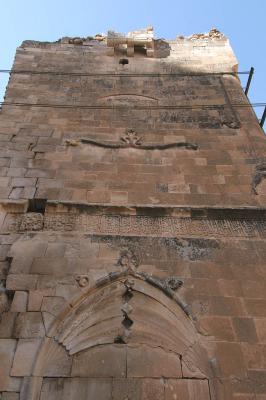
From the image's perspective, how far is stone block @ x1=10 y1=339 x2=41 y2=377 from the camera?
150 inches

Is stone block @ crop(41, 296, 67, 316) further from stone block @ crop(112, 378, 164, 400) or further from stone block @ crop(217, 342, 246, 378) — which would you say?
stone block @ crop(217, 342, 246, 378)

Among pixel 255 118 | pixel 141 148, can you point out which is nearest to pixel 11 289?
pixel 141 148

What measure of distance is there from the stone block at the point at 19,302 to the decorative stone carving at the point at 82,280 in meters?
0.58

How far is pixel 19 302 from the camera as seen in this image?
14.3 ft

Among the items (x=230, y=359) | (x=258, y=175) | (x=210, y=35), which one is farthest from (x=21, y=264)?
(x=210, y=35)

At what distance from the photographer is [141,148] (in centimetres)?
679

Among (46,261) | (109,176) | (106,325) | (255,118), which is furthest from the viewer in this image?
(255,118)

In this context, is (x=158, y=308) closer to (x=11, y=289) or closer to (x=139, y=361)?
(x=139, y=361)

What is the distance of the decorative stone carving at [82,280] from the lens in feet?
15.0

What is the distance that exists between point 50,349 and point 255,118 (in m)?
5.56

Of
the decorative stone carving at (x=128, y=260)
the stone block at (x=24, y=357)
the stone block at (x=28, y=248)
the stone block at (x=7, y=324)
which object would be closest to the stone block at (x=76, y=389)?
the stone block at (x=24, y=357)

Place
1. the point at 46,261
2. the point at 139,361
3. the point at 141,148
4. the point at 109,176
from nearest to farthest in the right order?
1. the point at 139,361
2. the point at 46,261
3. the point at 109,176
4. the point at 141,148

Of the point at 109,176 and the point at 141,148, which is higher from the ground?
the point at 141,148

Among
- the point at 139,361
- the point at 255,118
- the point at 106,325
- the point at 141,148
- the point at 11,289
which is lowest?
the point at 139,361
